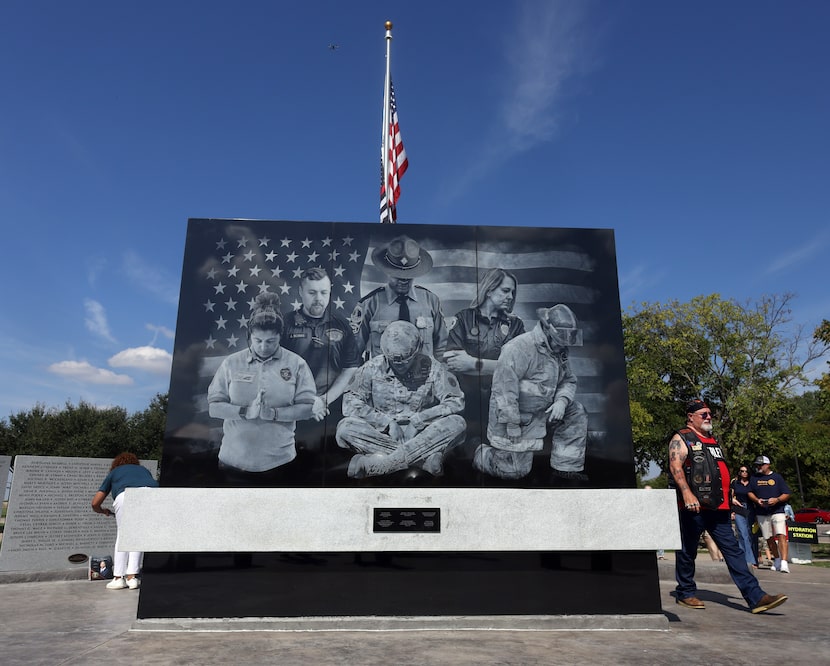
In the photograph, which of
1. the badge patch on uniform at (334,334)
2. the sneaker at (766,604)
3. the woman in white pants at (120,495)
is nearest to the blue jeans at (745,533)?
the sneaker at (766,604)

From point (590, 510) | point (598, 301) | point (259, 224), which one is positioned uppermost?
point (259, 224)

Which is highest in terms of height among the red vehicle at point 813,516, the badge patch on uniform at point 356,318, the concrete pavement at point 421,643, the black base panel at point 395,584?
the badge patch on uniform at point 356,318

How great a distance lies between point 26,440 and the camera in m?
37.5

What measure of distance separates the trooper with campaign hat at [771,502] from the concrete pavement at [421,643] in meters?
4.97

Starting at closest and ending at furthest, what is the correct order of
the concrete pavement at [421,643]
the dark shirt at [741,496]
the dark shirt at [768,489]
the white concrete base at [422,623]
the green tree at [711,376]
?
the concrete pavement at [421,643], the white concrete base at [422,623], the dark shirt at [768,489], the dark shirt at [741,496], the green tree at [711,376]

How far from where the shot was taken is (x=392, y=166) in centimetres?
1153

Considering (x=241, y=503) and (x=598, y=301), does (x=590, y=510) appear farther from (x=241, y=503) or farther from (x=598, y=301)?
(x=241, y=503)

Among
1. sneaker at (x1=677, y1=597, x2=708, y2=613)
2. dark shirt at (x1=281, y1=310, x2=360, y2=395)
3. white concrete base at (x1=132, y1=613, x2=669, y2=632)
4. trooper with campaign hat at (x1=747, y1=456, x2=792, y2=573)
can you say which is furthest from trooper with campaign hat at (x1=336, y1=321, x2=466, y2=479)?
trooper with campaign hat at (x1=747, y1=456, x2=792, y2=573)

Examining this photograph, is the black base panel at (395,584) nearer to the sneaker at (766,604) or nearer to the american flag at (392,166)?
the sneaker at (766,604)

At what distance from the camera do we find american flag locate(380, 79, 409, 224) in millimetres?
11367

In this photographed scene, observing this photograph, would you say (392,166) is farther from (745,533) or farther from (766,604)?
(745,533)

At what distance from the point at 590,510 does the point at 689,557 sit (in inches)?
67.5

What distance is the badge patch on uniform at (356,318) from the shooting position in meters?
6.00

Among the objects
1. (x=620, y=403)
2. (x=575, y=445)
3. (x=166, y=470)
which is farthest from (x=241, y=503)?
(x=620, y=403)
